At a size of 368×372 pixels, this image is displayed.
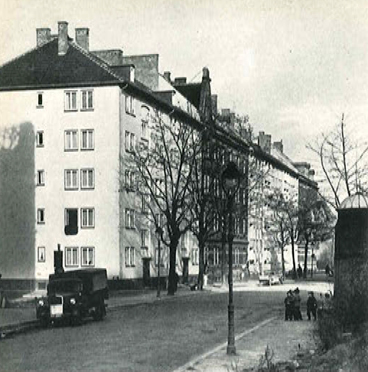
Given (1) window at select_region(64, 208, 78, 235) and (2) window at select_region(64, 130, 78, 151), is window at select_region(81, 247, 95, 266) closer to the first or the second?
(1) window at select_region(64, 208, 78, 235)

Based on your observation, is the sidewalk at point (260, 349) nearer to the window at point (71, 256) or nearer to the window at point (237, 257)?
the window at point (71, 256)

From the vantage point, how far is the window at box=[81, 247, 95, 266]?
159 feet

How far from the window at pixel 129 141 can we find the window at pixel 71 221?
226 inches

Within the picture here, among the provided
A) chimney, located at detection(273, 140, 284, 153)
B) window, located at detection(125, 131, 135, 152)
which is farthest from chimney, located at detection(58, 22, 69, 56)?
chimney, located at detection(273, 140, 284, 153)

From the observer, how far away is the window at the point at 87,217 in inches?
1934

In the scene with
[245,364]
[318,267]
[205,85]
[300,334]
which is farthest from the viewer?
[318,267]

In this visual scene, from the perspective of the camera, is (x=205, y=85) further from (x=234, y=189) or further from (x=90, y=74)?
(x=234, y=189)

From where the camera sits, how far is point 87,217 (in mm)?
49281

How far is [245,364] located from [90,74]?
122 ft

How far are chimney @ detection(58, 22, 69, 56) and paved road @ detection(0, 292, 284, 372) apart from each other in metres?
24.8

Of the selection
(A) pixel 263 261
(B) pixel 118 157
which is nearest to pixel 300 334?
(B) pixel 118 157

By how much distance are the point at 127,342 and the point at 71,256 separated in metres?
30.5

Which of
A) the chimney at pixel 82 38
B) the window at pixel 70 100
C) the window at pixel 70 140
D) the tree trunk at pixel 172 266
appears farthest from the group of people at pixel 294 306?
the chimney at pixel 82 38

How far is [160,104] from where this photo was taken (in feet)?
185
